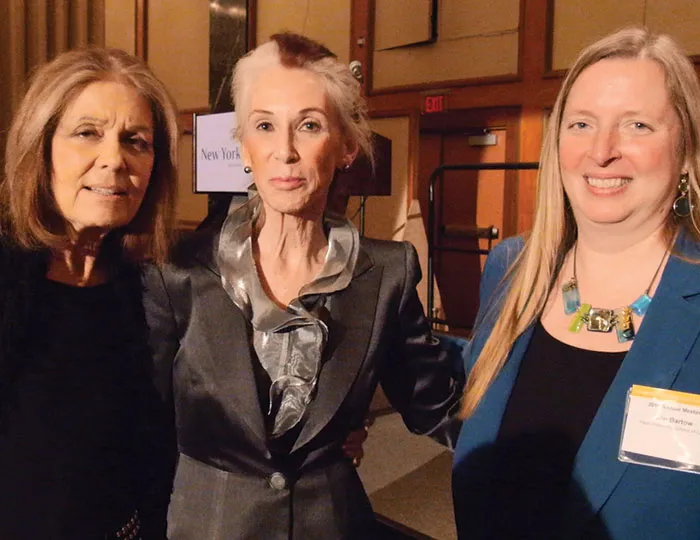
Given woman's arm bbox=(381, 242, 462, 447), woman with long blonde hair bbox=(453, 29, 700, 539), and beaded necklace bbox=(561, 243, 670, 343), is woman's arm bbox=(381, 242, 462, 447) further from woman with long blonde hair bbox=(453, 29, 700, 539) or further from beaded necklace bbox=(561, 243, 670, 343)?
beaded necklace bbox=(561, 243, 670, 343)

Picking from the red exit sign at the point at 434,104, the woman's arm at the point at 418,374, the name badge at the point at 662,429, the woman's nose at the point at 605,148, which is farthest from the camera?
the red exit sign at the point at 434,104

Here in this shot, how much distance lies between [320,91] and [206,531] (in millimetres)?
931

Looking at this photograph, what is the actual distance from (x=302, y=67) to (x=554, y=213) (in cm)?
63

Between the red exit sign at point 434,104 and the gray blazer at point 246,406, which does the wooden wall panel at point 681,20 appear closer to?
the red exit sign at point 434,104

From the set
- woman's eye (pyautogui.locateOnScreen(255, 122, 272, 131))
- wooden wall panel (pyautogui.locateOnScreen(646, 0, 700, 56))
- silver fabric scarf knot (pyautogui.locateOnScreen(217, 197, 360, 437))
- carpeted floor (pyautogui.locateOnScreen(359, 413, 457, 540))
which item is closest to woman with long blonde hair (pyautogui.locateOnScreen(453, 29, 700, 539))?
silver fabric scarf knot (pyautogui.locateOnScreen(217, 197, 360, 437))

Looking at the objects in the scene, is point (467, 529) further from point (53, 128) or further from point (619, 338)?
point (53, 128)

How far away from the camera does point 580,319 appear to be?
129cm

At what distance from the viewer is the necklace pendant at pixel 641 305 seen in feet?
4.01

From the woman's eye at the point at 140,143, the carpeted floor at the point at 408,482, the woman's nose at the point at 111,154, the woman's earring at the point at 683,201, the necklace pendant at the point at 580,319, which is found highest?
the woman's eye at the point at 140,143

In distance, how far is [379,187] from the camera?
3.82 metres

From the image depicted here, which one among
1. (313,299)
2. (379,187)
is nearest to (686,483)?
(313,299)

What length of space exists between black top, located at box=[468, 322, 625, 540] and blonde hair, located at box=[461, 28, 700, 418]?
3.1 inches

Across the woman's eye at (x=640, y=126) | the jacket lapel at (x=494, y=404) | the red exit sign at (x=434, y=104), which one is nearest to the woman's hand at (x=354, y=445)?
the jacket lapel at (x=494, y=404)

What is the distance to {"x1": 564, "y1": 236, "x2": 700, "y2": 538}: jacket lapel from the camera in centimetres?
111
